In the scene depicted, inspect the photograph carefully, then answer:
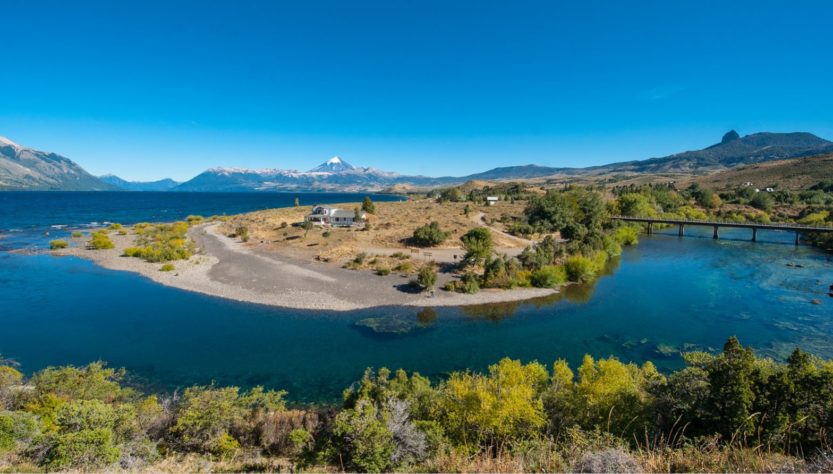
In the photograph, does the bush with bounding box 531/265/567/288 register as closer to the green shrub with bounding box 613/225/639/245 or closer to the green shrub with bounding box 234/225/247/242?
the green shrub with bounding box 613/225/639/245

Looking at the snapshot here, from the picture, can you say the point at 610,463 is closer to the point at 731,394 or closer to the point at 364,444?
the point at 364,444

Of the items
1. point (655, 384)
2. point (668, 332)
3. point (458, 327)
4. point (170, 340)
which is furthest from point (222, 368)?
point (668, 332)

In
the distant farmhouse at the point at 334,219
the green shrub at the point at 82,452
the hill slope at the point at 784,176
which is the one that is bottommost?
the green shrub at the point at 82,452

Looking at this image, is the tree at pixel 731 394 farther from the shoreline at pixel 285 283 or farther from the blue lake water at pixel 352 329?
the shoreline at pixel 285 283

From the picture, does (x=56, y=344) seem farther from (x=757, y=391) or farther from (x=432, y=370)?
(x=757, y=391)

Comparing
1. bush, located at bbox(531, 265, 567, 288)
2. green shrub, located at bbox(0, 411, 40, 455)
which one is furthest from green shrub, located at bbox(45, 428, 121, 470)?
bush, located at bbox(531, 265, 567, 288)

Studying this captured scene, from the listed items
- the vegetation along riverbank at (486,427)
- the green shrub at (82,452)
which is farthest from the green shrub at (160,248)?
the green shrub at (82,452)
